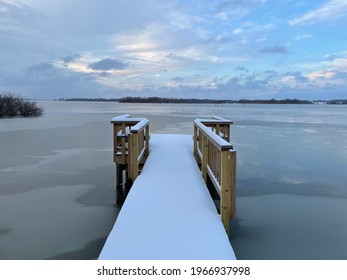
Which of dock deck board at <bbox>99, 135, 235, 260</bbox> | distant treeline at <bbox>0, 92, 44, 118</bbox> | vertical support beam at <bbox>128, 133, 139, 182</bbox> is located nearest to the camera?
dock deck board at <bbox>99, 135, 235, 260</bbox>

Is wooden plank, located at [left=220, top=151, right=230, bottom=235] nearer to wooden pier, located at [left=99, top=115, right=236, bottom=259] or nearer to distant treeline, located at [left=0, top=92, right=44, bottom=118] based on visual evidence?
wooden pier, located at [left=99, top=115, right=236, bottom=259]

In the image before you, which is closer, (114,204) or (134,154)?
(134,154)

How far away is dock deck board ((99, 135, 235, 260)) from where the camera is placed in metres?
2.91

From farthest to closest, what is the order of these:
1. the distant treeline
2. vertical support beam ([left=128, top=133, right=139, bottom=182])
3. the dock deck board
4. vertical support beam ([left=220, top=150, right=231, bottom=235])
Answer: the distant treeline → vertical support beam ([left=128, top=133, right=139, bottom=182]) → vertical support beam ([left=220, top=150, right=231, bottom=235]) → the dock deck board

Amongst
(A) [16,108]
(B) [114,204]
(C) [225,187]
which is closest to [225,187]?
(C) [225,187]

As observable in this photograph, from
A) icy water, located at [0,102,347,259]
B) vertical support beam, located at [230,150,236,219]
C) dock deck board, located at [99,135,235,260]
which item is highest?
vertical support beam, located at [230,150,236,219]

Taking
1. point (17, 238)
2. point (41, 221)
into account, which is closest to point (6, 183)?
point (41, 221)

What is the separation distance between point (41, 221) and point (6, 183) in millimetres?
2603

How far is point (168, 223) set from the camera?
139 inches

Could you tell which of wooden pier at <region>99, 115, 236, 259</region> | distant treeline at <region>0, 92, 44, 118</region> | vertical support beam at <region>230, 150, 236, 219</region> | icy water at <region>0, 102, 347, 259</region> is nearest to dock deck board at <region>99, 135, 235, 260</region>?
wooden pier at <region>99, 115, 236, 259</region>

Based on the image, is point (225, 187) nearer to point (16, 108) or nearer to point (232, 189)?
point (232, 189)

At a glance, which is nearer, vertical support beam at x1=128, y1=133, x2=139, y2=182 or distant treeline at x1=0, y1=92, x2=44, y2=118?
vertical support beam at x1=128, y1=133, x2=139, y2=182

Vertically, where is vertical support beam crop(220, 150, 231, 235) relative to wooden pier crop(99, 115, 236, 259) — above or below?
above

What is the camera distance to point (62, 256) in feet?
13.0
